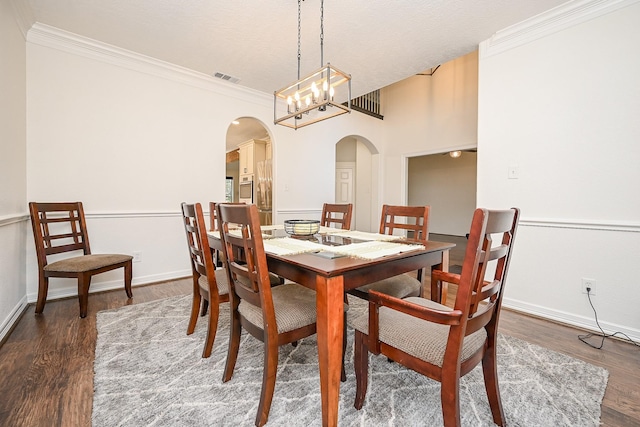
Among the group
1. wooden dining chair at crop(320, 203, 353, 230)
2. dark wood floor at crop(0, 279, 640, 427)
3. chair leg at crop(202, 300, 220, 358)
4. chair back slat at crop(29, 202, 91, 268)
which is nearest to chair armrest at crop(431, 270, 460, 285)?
dark wood floor at crop(0, 279, 640, 427)

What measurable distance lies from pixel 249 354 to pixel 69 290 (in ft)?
7.43

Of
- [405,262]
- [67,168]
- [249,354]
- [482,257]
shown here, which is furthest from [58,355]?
[482,257]

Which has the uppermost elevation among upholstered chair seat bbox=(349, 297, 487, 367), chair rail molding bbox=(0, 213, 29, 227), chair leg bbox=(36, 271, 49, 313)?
chair rail molding bbox=(0, 213, 29, 227)

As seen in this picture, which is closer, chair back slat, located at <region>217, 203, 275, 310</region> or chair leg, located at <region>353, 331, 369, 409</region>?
chair back slat, located at <region>217, 203, 275, 310</region>

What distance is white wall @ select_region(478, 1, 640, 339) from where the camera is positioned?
2.02 m

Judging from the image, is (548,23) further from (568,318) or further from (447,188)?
(447,188)

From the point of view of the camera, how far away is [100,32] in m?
2.61

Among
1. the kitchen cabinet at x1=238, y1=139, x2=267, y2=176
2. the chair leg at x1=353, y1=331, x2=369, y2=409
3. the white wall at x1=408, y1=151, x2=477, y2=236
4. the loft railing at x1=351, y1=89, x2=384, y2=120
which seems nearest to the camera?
the chair leg at x1=353, y1=331, x2=369, y2=409

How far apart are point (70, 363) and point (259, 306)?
133cm

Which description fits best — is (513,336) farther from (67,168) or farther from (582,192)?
(67,168)

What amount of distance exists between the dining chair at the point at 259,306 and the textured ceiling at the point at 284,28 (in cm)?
203

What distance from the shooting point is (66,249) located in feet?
8.29

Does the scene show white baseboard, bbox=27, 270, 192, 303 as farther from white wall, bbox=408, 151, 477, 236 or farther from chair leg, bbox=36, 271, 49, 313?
white wall, bbox=408, 151, 477, 236

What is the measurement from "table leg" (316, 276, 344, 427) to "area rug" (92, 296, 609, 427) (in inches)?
7.3
